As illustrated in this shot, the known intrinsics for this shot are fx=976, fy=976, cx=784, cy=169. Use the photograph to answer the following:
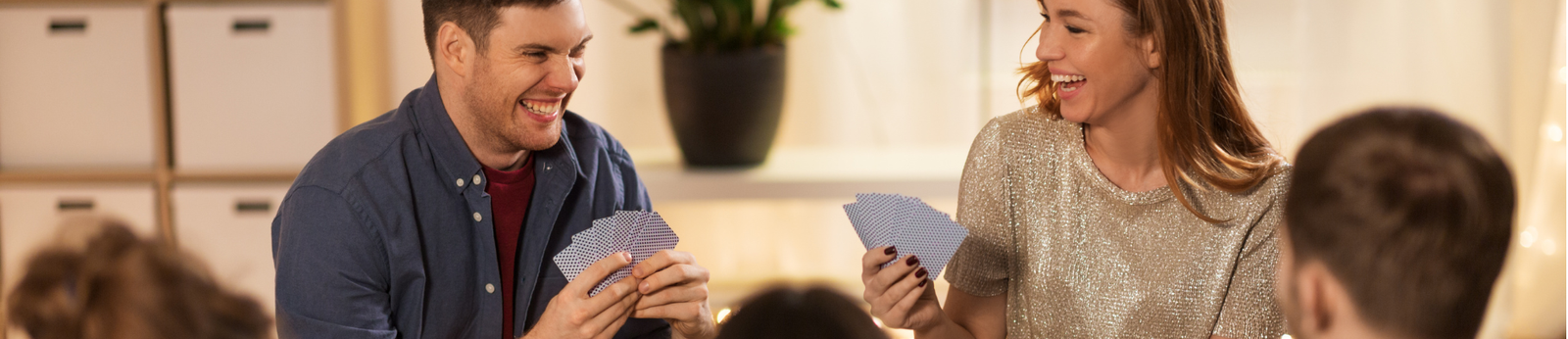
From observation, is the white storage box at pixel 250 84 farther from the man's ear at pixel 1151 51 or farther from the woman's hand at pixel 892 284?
the man's ear at pixel 1151 51

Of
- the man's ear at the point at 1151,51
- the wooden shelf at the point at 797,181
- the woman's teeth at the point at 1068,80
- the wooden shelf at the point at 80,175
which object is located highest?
the man's ear at the point at 1151,51

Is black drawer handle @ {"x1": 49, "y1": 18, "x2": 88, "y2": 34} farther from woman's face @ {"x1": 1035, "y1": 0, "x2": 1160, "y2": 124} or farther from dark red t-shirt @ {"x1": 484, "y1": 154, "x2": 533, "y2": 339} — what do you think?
woman's face @ {"x1": 1035, "y1": 0, "x2": 1160, "y2": 124}

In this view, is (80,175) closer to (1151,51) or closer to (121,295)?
(121,295)

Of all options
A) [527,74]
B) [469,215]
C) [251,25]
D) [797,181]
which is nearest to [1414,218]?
[527,74]

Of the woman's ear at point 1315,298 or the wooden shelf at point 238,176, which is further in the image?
the wooden shelf at point 238,176

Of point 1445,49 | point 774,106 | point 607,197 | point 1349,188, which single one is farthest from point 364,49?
point 1445,49

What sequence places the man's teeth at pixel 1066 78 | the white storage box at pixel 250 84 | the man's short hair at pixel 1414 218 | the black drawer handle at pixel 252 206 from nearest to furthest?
the man's short hair at pixel 1414 218 < the man's teeth at pixel 1066 78 < the white storage box at pixel 250 84 < the black drawer handle at pixel 252 206

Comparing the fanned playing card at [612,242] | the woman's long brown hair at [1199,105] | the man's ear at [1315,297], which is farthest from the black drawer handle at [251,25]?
the man's ear at [1315,297]

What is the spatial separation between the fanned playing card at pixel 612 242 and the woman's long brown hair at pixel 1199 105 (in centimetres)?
69

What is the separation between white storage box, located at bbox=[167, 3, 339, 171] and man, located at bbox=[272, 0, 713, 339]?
3.80 feet

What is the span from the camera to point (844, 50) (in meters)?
2.88

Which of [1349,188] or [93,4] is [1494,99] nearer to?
[1349,188]

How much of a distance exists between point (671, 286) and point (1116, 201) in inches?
26.1

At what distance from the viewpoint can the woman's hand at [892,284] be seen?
1.29m
